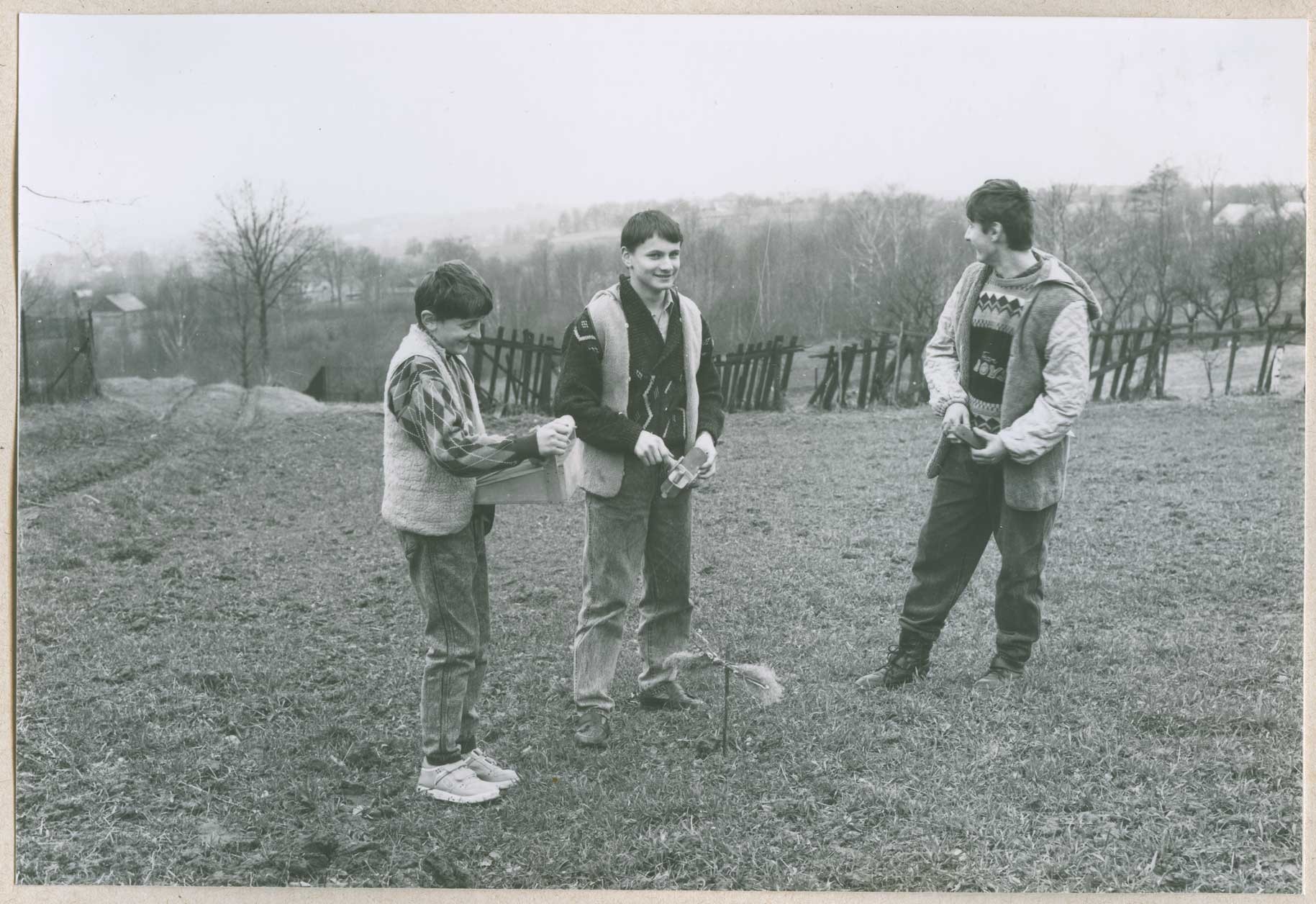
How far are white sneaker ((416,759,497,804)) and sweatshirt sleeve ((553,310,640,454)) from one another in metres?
1.10

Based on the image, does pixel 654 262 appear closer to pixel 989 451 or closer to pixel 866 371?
pixel 989 451

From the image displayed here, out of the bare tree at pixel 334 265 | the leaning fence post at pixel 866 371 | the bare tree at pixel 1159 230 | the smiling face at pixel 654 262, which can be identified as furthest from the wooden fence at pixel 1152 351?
the bare tree at pixel 334 265

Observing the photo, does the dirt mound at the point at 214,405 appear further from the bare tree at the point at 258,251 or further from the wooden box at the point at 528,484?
the wooden box at the point at 528,484

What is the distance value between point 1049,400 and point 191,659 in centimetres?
Answer: 342

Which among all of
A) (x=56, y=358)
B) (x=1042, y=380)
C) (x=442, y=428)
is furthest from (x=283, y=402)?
(x=1042, y=380)

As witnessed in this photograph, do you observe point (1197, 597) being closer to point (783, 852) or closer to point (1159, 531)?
point (1159, 531)

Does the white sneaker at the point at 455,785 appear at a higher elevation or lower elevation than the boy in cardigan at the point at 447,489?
lower

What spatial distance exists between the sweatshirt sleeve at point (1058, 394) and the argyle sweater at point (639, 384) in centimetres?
104

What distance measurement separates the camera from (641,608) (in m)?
3.64

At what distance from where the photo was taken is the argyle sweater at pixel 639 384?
3.24m

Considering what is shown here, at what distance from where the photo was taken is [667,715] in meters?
3.53

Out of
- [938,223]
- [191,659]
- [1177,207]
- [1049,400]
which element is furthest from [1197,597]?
[191,659]

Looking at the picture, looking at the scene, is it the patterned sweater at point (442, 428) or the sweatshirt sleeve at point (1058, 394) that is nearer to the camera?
the patterned sweater at point (442, 428)

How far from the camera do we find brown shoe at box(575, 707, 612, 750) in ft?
10.9
